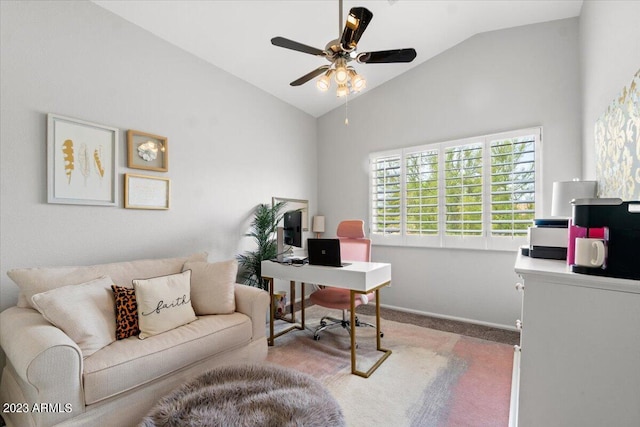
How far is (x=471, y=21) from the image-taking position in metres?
3.10

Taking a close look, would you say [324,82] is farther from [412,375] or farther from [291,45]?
[412,375]

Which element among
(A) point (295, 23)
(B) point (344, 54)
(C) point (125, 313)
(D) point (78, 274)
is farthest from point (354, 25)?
(D) point (78, 274)

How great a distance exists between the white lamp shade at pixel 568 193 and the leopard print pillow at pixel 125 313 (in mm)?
3280

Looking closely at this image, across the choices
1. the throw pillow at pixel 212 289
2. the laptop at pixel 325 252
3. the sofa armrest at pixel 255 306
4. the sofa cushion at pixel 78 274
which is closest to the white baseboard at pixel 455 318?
the laptop at pixel 325 252

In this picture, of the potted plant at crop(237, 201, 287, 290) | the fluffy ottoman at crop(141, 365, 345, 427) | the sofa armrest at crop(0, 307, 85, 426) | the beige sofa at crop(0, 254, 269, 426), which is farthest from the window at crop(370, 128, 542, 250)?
the sofa armrest at crop(0, 307, 85, 426)

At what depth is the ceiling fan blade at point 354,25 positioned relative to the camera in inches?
63.5

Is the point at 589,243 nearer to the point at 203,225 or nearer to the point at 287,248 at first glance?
the point at 287,248

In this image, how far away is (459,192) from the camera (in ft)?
11.3

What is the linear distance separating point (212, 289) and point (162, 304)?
0.39m

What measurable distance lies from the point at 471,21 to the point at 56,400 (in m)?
4.53

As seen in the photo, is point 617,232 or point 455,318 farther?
point 455,318

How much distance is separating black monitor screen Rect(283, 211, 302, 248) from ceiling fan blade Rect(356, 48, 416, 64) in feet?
4.96

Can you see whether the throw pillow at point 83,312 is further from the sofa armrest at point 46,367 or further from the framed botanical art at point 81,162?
the framed botanical art at point 81,162

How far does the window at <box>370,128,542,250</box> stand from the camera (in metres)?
3.09
